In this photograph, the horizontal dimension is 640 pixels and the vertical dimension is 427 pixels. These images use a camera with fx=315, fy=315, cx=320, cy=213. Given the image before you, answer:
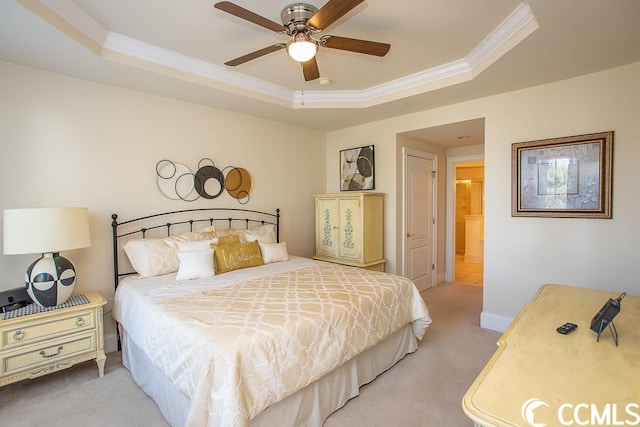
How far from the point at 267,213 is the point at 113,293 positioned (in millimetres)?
1942

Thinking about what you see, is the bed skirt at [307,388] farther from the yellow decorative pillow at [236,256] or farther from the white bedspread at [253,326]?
the yellow decorative pillow at [236,256]

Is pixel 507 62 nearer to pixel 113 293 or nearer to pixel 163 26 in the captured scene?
pixel 163 26

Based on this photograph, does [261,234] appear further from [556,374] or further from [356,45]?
[556,374]

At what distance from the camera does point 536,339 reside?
50.6 inches

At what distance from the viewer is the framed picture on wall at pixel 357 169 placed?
4504 mm

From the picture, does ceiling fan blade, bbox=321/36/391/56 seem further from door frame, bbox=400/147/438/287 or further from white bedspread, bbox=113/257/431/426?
door frame, bbox=400/147/438/287

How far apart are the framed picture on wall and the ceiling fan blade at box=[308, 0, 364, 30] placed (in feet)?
8.97

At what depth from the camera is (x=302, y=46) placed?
1993mm

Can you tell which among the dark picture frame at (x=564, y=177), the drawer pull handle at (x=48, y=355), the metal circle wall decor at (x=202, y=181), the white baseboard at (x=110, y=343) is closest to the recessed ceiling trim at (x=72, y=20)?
the metal circle wall decor at (x=202, y=181)

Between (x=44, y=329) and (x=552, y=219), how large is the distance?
172 inches

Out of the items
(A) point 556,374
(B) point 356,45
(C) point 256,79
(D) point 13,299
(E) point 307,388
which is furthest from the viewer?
(C) point 256,79

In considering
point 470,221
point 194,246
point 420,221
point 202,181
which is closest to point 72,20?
point 202,181

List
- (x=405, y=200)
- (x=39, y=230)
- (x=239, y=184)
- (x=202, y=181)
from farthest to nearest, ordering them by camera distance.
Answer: (x=405, y=200), (x=239, y=184), (x=202, y=181), (x=39, y=230)

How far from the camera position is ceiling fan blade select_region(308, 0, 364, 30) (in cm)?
162
